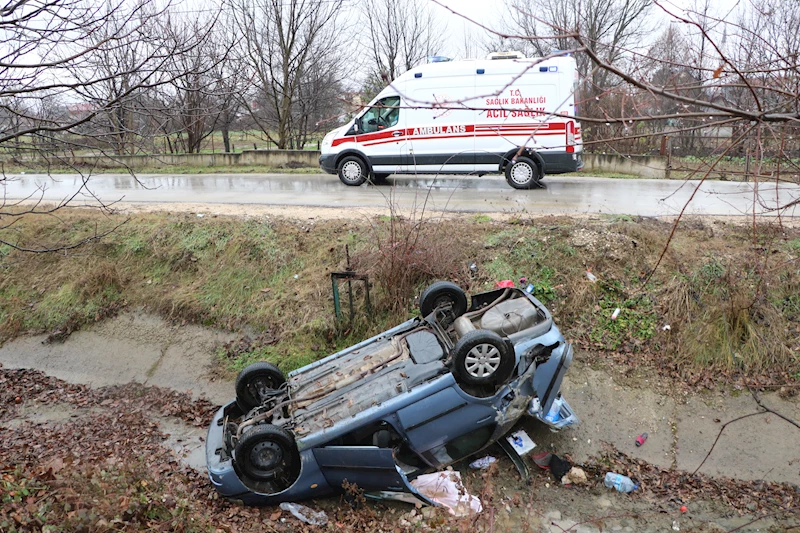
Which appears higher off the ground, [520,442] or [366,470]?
[366,470]

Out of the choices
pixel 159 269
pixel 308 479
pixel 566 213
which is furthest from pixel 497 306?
pixel 159 269

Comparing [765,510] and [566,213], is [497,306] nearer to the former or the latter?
[765,510]

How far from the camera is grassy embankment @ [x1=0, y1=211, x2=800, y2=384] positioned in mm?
7227

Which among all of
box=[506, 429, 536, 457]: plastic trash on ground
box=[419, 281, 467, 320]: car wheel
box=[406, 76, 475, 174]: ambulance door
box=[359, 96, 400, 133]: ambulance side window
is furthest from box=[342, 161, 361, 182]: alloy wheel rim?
box=[506, 429, 536, 457]: plastic trash on ground

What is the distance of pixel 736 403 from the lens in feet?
21.7

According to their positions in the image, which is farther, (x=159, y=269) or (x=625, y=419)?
(x=159, y=269)

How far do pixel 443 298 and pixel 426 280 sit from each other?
1744 mm

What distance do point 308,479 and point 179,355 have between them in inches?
178

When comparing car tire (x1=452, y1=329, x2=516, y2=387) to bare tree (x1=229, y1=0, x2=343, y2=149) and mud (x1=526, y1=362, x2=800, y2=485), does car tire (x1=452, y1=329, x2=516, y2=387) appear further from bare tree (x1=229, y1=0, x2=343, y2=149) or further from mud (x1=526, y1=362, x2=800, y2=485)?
bare tree (x1=229, y1=0, x2=343, y2=149)

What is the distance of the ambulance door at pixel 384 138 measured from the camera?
13.2 m

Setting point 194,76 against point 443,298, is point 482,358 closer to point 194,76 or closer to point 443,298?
point 443,298

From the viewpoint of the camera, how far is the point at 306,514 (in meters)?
5.11

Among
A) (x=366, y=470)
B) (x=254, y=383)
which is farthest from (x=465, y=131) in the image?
(x=366, y=470)

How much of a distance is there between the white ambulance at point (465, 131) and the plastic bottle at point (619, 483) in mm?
7187
